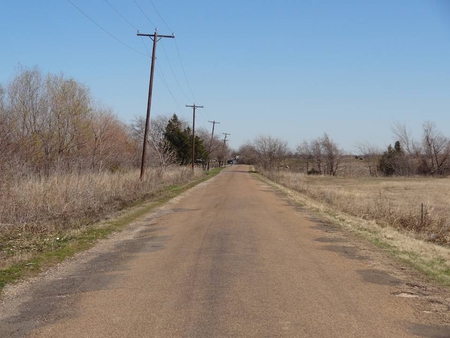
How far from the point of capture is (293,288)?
6824 millimetres

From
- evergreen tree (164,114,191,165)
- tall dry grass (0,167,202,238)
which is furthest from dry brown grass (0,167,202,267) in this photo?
evergreen tree (164,114,191,165)

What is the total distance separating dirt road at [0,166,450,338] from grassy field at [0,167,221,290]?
71cm

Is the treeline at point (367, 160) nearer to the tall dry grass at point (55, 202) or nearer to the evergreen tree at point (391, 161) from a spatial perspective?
the evergreen tree at point (391, 161)

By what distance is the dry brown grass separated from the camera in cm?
1114

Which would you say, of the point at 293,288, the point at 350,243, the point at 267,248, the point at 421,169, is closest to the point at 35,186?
the point at 267,248

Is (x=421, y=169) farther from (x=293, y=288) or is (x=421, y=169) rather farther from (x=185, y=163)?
(x=293, y=288)

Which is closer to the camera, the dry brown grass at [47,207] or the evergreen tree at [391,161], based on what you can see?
the dry brown grass at [47,207]

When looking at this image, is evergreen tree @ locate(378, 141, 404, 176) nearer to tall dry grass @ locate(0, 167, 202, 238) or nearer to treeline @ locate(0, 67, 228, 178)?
treeline @ locate(0, 67, 228, 178)

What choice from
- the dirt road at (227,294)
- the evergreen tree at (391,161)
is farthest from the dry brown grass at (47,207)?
the evergreen tree at (391,161)

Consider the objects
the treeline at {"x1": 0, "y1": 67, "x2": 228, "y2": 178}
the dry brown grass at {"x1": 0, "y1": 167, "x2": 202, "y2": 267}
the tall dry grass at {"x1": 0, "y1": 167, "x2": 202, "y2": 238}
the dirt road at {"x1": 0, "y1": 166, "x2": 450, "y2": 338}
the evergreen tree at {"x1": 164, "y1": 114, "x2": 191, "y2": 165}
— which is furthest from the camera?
the evergreen tree at {"x1": 164, "y1": 114, "x2": 191, "y2": 165}

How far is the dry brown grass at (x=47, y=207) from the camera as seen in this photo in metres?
11.1

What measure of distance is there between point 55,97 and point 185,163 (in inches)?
1531

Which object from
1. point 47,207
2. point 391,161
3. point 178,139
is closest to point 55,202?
point 47,207

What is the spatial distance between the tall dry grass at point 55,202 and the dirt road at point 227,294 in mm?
3300
